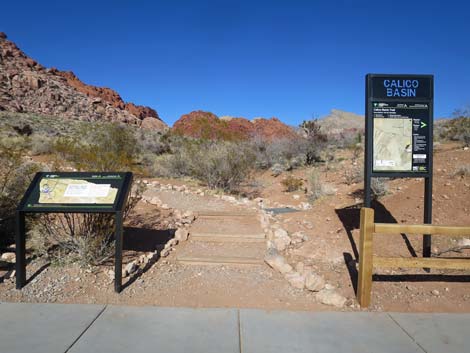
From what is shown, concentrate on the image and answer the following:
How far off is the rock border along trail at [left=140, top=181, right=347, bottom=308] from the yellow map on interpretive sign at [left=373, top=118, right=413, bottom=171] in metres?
1.92

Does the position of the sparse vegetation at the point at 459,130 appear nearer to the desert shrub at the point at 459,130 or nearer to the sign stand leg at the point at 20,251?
the desert shrub at the point at 459,130

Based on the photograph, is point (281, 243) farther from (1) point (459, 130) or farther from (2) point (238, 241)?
(1) point (459, 130)

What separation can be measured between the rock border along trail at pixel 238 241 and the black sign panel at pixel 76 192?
1643 mm

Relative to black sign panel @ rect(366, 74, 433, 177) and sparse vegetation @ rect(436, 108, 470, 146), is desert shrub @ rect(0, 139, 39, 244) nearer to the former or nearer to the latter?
black sign panel @ rect(366, 74, 433, 177)

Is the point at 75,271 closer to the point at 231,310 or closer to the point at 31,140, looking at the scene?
the point at 231,310

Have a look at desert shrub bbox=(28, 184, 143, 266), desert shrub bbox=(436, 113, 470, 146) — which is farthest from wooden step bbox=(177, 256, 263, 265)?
desert shrub bbox=(436, 113, 470, 146)

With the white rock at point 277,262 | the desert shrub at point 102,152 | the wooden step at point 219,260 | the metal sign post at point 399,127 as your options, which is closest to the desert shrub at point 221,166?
the desert shrub at point 102,152

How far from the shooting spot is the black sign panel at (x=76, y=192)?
15.7 feet

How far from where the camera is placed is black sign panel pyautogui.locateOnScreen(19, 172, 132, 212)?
4793 mm

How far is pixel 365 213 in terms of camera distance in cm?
429

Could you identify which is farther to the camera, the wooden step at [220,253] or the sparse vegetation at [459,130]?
the sparse vegetation at [459,130]

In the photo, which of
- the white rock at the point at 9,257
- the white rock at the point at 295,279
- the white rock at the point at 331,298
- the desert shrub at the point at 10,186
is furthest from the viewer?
the desert shrub at the point at 10,186

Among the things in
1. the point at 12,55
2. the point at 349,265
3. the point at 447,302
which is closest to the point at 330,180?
the point at 349,265

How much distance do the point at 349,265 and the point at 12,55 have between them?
259 ft
